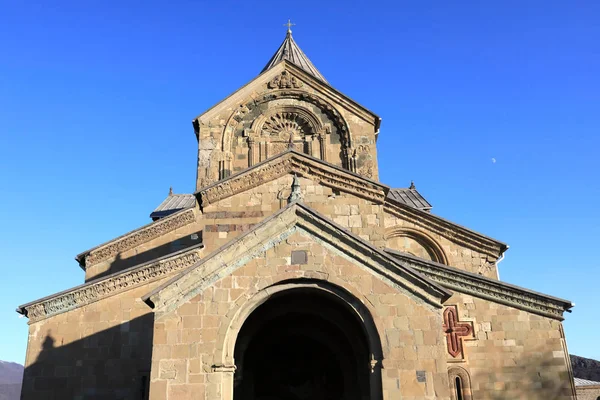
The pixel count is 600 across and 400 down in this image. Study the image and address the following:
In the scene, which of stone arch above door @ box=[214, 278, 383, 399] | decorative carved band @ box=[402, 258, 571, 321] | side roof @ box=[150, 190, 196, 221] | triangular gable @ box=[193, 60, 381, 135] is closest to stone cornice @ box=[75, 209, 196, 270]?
triangular gable @ box=[193, 60, 381, 135]

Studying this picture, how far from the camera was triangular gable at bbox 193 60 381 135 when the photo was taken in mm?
14797

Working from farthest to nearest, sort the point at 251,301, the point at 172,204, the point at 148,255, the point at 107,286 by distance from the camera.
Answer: the point at 172,204 < the point at 148,255 < the point at 107,286 < the point at 251,301

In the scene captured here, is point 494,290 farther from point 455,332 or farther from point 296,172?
point 296,172

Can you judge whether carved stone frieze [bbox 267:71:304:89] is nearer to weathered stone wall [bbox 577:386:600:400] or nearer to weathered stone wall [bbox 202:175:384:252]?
weathered stone wall [bbox 202:175:384:252]

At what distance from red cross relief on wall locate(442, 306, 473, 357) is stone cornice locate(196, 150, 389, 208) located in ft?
9.71

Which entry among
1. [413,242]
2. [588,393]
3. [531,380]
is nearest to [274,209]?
[413,242]

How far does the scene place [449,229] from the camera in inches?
571

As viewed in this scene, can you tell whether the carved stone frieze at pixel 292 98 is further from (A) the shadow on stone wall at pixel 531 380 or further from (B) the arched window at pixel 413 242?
(A) the shadow on stone wall at pixel 531 380

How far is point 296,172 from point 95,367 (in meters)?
5.95

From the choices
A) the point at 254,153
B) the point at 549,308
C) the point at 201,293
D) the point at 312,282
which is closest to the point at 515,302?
the point at 549,308

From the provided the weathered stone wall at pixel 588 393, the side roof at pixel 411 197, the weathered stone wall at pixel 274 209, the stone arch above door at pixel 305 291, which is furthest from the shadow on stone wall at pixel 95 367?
the weathered stone wall at pixel 588 393

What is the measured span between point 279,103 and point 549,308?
362 inches

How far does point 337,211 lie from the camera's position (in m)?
11.1

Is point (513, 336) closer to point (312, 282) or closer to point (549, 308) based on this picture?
point (549, 308)
